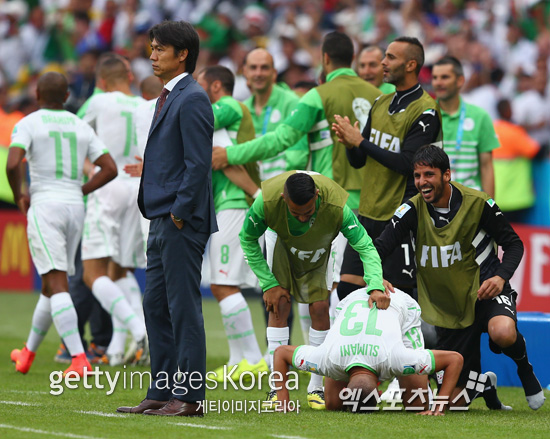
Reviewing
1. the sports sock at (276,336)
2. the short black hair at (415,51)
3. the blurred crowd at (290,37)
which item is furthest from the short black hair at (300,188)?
the blurred crowd at (290,37)

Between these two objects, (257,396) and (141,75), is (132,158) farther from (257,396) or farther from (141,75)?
(141,75)

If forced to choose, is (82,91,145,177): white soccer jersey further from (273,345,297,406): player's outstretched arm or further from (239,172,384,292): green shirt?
(273,345,297,406): player's outstretched arm

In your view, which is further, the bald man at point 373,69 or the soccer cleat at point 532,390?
the bald man at point 373,69

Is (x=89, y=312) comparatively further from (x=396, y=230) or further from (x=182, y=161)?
(x=182, y=161)

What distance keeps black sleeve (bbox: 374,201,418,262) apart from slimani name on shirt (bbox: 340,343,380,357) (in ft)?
2.75

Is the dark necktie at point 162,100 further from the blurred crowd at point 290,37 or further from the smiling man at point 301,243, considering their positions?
the blurred crowd at point 290,37

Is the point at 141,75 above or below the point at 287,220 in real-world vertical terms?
above

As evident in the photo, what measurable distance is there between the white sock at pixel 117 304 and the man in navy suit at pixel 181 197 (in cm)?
300

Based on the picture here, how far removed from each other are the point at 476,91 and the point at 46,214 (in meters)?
9.48

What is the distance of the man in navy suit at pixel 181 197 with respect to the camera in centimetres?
634

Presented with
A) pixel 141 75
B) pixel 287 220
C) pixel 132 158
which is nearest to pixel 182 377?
pixel 287 220

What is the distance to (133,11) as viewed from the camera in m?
21.1

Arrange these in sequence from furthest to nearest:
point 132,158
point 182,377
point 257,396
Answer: point 132,158, point 257,396, point 182,377

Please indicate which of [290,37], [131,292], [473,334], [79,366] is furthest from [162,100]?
[290,37]
